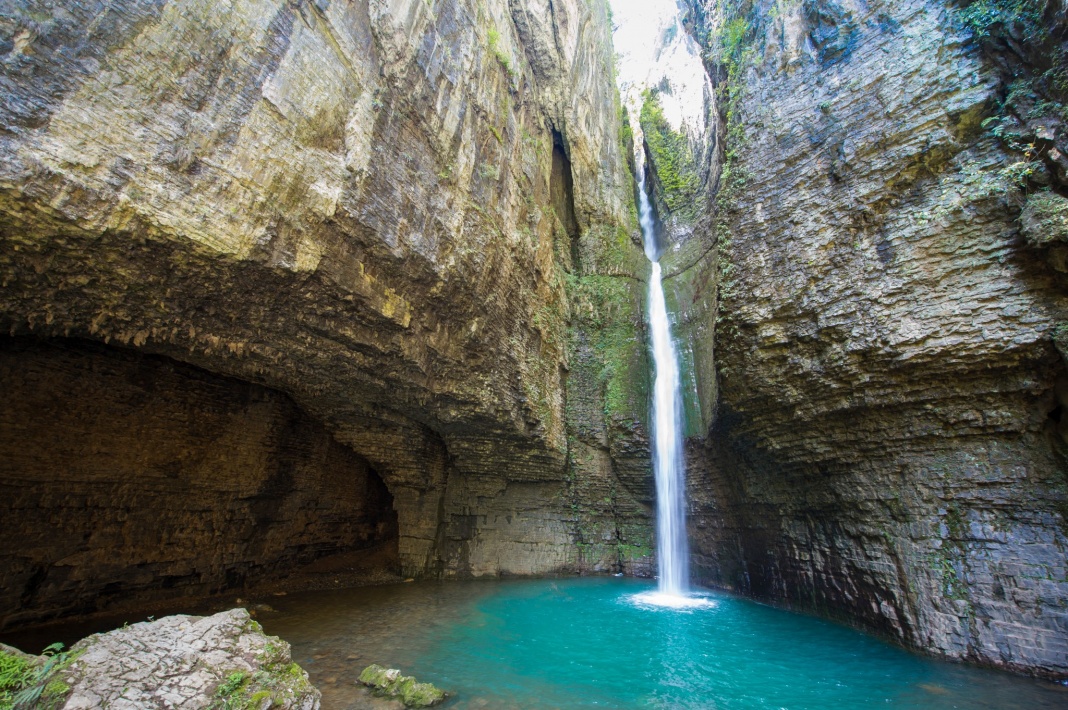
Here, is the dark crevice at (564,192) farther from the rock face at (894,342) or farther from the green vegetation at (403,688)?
the green vegetation at (403,688)

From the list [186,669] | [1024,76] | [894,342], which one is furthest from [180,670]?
[1024,76]

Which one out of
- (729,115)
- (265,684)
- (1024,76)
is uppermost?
(729,115)

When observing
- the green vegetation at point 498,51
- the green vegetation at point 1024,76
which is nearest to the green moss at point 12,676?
the green vegetation at point 498,51

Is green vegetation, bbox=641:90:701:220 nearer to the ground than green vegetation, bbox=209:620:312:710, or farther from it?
farther from it

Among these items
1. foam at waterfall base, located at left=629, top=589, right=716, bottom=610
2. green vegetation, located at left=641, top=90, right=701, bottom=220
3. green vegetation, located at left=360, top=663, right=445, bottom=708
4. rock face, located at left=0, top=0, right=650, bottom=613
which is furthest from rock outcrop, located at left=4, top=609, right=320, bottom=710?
green vegetation, located at left=641, top=90, right=701, bottom=220

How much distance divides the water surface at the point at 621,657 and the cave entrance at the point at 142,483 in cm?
178

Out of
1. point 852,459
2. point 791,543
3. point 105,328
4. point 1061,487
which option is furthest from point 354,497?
point 1061,487

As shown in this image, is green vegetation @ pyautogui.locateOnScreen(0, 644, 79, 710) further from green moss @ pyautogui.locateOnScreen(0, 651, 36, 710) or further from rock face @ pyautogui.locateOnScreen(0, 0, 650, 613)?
rock face @ pyautogui.locateOnScreen(0, 0, 650, 613)

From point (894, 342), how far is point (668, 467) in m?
6.06

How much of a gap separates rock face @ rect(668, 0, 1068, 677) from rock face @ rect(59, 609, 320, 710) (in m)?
7.66

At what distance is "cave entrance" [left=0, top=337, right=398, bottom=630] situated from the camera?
661cm

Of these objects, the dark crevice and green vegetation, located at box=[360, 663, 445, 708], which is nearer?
green vegetation, located at box=[360, 663, 445, 708]

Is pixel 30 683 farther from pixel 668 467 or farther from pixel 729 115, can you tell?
pixel 729 115

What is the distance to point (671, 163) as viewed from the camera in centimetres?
1436
